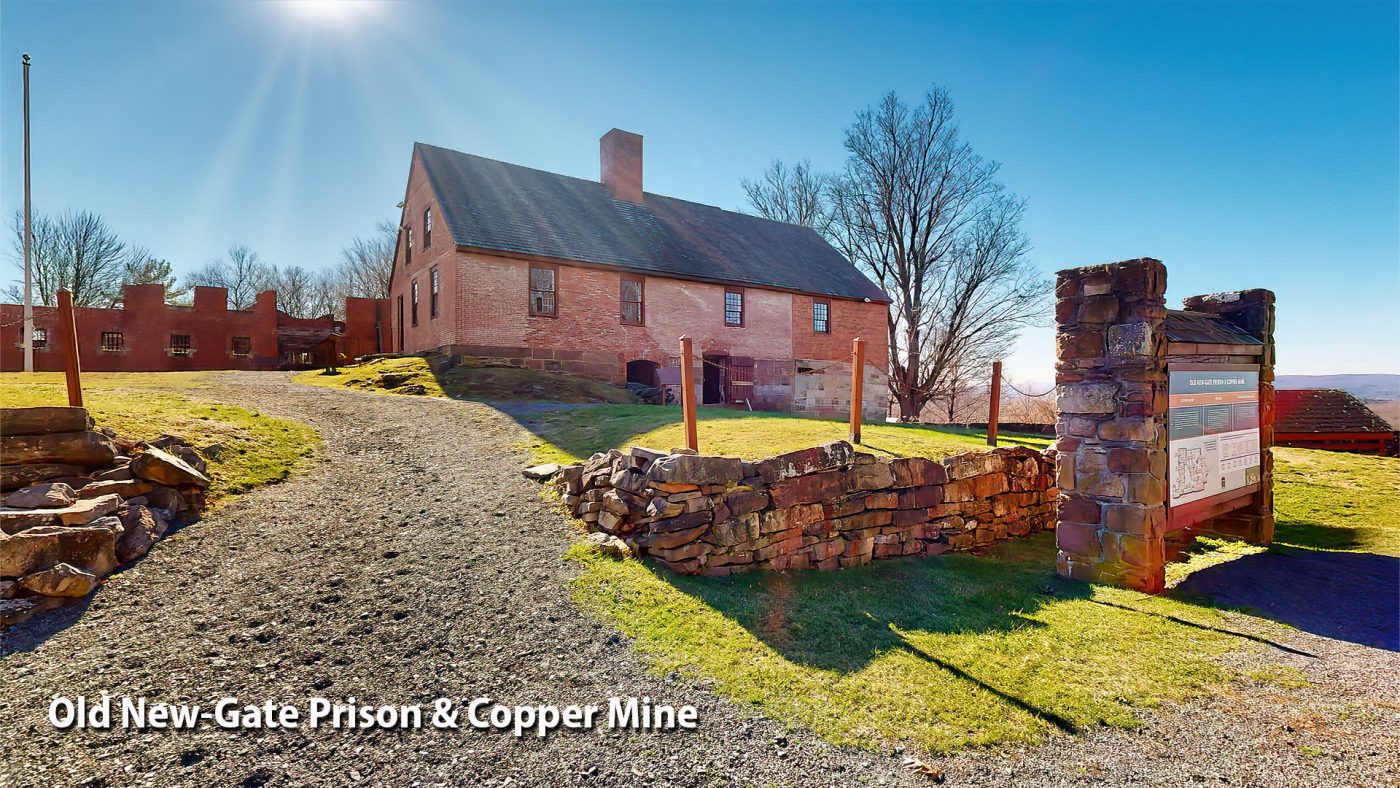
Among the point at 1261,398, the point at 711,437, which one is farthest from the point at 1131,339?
the point at 711,437

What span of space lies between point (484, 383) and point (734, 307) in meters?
10.4

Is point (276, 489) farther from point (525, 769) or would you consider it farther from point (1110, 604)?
point (1110, 604)

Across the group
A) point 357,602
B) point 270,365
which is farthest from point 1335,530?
point 270,365

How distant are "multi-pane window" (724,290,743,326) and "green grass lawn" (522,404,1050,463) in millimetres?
11746

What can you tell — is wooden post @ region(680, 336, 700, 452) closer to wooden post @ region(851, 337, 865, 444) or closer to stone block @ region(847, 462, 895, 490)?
stone block @ region(847, 462, 895, 490)

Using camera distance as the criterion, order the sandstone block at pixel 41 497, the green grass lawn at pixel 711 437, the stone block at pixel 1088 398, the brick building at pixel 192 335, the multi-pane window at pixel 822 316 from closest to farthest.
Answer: the sandstone block at pixel 41 497
the stone block at pixel 1088 398
the green grass lawn at pixel 711 437
the multi-pane window at pixel 822 316
the brick building at pixel 192 335

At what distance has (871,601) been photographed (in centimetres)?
601

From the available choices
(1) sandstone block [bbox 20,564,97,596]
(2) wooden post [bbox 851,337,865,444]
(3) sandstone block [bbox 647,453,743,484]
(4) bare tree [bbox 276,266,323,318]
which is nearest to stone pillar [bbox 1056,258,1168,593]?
(2) wooden post [bbox 851,337,865,444]

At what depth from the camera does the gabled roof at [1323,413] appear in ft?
59.3

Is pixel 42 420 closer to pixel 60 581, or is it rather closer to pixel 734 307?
pixel 60 581

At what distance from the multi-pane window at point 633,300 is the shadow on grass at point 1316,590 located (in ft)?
54.1

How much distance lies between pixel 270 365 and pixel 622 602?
Result: 31607mm

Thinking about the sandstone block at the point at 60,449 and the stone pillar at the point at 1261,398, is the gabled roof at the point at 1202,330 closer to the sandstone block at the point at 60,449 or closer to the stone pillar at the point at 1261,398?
the stone pillar at the point at 1261,398

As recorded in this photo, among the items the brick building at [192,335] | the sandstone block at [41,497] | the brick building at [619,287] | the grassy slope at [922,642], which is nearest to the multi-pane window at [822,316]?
the brick building at [619,287]
